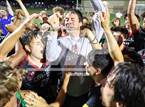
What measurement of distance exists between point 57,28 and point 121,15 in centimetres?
127

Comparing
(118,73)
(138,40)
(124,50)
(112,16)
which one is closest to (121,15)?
→ (112,16)

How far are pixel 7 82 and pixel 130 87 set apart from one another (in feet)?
1.80

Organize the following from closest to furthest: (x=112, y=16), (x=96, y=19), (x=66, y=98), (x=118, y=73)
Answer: (x=118, y=73) → (x=66, y=98) → (x=96, y=19) → (x=112, y=16)

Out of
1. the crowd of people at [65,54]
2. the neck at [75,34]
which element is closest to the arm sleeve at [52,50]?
the crowd of people at [65,54]

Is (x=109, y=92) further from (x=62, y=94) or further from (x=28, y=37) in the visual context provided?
(x=28, y=37)

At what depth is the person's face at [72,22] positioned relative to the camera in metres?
3.28

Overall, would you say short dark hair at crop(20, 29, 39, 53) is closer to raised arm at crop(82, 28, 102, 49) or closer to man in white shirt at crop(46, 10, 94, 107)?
man in white shirt at crop(46, 10, 94, 107)

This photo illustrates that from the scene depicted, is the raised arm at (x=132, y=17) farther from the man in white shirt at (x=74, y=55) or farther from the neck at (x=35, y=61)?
the neck at (x=35, y=61)

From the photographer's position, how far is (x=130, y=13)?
3.79 metres

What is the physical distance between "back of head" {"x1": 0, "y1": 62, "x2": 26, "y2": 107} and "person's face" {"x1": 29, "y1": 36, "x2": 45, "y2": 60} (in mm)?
1152

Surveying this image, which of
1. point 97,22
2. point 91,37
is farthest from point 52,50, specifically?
point 97,22

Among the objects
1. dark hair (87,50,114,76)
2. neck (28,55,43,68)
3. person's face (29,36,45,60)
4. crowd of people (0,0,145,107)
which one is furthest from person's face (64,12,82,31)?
dark hair (87,50,114,76)

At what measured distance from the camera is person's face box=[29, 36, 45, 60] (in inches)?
123

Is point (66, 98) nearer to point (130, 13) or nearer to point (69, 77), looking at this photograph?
point (69, 77)
